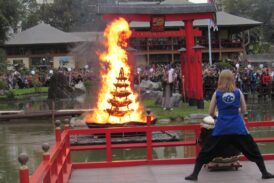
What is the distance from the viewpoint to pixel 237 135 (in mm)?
8094

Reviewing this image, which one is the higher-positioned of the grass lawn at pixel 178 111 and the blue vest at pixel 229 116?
the blue vest at pixel 229 116

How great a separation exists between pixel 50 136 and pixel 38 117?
5.53m

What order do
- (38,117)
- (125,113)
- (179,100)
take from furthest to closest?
(179,100)
(38,117)
(125,113)

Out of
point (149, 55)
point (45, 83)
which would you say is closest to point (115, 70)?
point (45, 83)

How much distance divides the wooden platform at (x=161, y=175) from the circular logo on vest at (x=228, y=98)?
1218 millimetres

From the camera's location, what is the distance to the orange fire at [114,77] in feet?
51.2

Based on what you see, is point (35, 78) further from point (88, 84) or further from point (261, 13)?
point (261, 13)

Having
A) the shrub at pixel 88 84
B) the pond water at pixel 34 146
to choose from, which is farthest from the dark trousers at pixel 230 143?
the shrub at pixel 88 84

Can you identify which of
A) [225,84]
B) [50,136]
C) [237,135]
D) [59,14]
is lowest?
[50,136]

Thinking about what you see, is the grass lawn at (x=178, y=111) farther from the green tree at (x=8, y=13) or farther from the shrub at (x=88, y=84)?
the green tree at (x=8, y=13)

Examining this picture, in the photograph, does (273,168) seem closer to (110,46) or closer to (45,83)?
(110,46)

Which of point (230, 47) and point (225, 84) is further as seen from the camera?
point (230, 47)

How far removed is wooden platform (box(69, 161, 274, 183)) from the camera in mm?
8445

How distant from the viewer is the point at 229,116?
26.5ft
